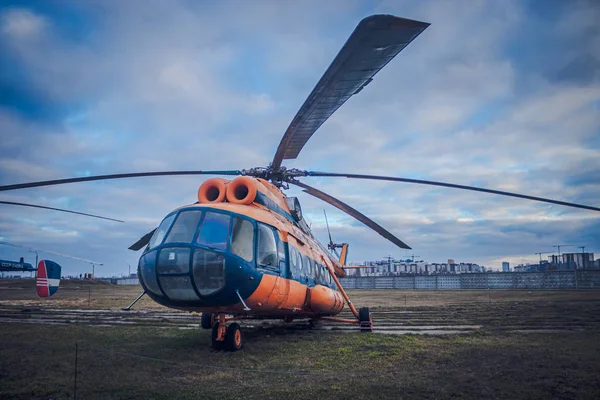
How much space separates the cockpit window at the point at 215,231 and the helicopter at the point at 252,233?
0.06 ft

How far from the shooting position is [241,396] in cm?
546

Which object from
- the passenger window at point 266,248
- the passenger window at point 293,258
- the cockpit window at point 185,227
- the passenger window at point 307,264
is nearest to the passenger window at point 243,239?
the passenger window at point 266,248

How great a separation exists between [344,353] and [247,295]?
2466 millimetres

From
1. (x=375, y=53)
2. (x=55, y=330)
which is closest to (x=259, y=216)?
(x=375, y=53)

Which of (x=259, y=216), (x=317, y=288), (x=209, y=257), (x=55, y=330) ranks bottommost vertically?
(x=55, y=330)

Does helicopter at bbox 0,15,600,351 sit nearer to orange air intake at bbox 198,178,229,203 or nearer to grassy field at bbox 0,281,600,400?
orange air intake at bbox 198,178,229,203

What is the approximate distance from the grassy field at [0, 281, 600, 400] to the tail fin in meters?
9.96

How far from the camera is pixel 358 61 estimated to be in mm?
4891

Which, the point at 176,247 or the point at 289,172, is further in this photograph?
the point at 289,172

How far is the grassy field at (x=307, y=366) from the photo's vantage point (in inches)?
224

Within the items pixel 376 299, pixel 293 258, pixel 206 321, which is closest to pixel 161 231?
pixel 293 258

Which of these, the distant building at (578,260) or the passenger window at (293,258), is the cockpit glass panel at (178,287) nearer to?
the passenger window at (293,258)

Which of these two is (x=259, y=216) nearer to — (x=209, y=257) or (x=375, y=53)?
(x=209, y=257)

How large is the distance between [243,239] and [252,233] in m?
0.32
